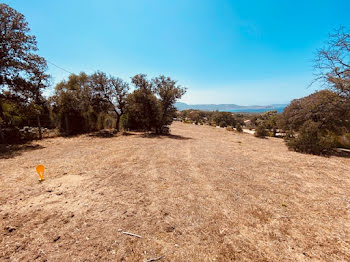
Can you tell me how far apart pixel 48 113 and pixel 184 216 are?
561 inches

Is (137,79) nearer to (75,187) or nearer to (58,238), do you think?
(75,187)

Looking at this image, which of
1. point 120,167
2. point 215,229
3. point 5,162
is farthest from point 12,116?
point 215,229

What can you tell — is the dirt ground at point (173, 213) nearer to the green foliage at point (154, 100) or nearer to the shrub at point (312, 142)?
the shrub at point (312, 142)

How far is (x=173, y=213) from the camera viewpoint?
2.57 meters

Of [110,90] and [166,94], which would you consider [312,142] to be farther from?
[110,90]

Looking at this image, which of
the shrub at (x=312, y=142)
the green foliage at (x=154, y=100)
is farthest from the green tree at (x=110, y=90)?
the shrub at (x=312, y=142)

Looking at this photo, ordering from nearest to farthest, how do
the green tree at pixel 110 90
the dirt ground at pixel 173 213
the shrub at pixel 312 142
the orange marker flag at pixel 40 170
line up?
the dirt ground at pixel 173 213 < the orange marker flag at pixel 40 170 < the shrub at pixel 312 142 < the green tree at pixel 110 90

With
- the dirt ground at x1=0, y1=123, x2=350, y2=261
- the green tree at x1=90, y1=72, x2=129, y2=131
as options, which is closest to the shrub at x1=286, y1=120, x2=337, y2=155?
the dirt ground at x1=0, y1=123, x2=350, y2=261

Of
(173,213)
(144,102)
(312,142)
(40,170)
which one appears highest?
(144,102)

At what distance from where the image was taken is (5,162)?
5000mm

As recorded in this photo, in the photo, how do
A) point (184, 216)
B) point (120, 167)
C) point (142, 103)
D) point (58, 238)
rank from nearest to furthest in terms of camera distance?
point (58, 238) < point (184, 216) < point (120, 167) < point (142, 103)

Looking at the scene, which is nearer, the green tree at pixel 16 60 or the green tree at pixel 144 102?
the green tree at pixel 16 60

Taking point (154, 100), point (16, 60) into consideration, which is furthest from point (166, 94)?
point (16, 60)

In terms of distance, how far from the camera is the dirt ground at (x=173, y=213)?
6.08ft
